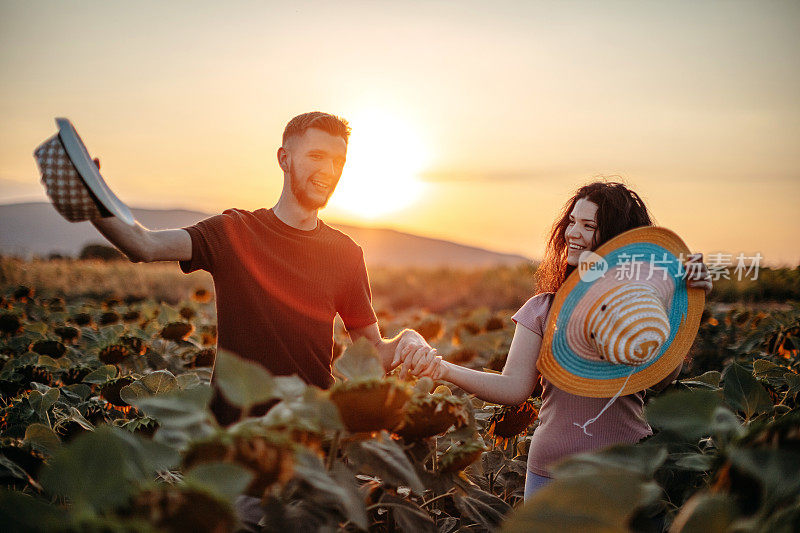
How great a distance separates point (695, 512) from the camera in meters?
0.57

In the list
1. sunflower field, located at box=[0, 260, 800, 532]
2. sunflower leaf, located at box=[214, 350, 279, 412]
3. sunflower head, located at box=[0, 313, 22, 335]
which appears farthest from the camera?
sunflower head, located at box=[0, 313, 22, 335]

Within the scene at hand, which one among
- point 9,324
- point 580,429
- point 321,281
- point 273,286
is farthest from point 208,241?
point 9,324

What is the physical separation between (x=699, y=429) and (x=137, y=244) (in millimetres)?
1416

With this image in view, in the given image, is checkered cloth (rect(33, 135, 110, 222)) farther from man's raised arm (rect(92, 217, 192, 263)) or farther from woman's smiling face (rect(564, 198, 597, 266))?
woman's smiling face (rect(564, 198, 597, 266))

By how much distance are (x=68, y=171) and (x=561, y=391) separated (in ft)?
4.64

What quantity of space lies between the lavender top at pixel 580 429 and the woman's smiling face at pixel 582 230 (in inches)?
10.1

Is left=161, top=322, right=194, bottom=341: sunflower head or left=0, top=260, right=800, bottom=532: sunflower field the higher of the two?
left=0, top=260, right=800, bottom=532: sunflower field

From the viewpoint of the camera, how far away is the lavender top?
1.73 metres

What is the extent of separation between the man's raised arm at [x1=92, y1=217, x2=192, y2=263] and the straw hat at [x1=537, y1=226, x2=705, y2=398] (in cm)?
111

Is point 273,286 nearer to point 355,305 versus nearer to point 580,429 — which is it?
point 355,305

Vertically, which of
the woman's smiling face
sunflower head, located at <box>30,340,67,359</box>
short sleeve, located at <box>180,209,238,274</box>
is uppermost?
the woman's smiling face

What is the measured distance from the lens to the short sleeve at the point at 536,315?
6.00ft

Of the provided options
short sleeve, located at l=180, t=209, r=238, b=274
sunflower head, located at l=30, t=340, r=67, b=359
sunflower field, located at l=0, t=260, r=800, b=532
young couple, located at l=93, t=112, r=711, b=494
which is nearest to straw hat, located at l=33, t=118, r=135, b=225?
young couple, located at l=93, t=112, r=711, b=494

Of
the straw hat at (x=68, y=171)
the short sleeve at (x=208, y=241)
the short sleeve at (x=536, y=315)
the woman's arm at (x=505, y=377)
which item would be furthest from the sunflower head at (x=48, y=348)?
the short sleeve at (x=536, y=315)
